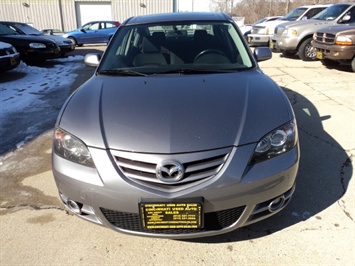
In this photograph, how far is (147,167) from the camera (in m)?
1.90

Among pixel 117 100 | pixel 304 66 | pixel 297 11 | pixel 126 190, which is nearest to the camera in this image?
pixel 126 190

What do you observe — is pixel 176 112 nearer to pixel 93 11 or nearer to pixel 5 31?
pixel 5 31

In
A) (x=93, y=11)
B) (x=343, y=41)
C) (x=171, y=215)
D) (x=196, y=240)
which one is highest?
(x=93, y=11)

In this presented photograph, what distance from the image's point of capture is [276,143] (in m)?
2.08

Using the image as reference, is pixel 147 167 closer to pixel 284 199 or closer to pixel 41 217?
pixel 284 199

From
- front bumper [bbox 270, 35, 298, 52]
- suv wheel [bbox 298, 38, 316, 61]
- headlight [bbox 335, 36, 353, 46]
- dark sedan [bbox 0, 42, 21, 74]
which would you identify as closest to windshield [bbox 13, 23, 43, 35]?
dark sedan [bbox 0, 42, 21, 74]

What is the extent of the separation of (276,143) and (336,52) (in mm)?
7002

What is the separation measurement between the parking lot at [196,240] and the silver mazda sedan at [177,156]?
285 millimetres

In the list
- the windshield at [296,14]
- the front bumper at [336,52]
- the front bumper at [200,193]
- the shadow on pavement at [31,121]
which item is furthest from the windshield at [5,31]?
the windshield at [296,14]

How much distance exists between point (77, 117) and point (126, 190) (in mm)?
745

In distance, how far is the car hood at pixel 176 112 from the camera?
1.97m

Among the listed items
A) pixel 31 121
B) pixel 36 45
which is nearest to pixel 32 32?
pixel 36 45

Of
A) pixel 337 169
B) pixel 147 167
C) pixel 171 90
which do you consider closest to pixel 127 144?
pixel 147 167

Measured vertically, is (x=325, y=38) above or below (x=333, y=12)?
below
